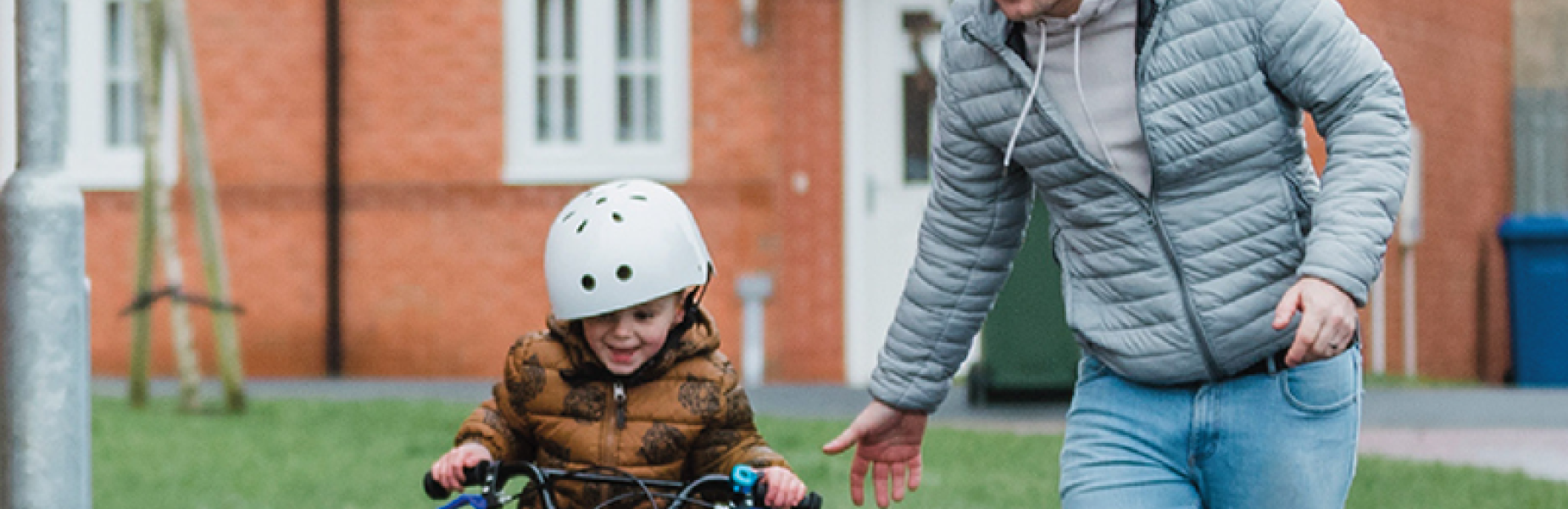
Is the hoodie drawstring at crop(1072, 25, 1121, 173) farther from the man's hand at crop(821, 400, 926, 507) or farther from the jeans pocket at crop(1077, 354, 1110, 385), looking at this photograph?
the man's hand at crop(821, 400, 926, 507)

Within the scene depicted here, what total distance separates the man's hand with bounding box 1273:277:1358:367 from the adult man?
61 millimetres

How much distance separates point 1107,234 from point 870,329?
37.5ft

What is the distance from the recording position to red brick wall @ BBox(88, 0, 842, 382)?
1455 centimetres

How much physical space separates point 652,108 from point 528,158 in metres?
0.92

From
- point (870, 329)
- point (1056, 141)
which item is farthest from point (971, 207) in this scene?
point (870, 329)

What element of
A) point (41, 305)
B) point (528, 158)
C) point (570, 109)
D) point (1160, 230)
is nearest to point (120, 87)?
point (528, 158)

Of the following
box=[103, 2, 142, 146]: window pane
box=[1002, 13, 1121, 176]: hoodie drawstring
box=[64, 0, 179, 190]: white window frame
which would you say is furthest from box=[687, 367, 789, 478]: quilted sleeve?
box=[103, 2, 142, 146]: window pane

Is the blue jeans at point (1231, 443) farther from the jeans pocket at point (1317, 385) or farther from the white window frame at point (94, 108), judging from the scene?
the white window frame at point (94, 108)

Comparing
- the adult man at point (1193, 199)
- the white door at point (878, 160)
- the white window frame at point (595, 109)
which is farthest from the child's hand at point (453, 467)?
the white window frame at point (595, 109)

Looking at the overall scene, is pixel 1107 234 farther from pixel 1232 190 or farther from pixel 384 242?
pixel 384 242

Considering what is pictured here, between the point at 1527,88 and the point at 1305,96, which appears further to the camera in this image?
the point at 1527,88

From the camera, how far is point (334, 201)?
15.2 meters

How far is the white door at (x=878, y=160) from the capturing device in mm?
14422

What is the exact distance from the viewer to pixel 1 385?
3572 mm
